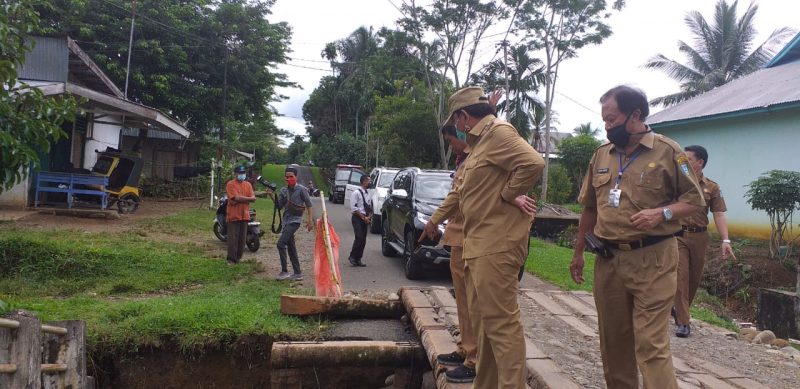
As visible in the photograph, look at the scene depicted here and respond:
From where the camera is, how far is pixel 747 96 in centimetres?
1480

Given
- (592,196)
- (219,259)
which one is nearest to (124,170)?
(219,259)

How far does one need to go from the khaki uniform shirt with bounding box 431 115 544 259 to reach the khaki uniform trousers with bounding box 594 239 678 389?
54cm

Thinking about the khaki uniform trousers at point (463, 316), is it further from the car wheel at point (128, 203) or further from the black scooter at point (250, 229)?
the car wheel at point (128, 203)

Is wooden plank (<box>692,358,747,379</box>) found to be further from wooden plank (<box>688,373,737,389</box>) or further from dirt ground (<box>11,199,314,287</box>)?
dirt ground (<box>11,199,314,287</box>)

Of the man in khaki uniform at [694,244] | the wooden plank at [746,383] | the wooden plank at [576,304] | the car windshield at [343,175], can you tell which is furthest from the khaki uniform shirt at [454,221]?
the car windshield at [343,175]

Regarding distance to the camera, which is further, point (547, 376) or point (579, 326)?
point (579, 326)

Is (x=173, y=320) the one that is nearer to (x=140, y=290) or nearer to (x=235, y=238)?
(x=140, y=290)

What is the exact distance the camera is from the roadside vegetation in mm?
5441

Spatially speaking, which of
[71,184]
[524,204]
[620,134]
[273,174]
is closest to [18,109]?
[524,204]

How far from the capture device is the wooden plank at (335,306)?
18.8 ft

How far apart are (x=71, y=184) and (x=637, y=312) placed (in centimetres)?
1345

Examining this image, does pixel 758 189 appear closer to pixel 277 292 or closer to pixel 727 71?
pixel 277 292

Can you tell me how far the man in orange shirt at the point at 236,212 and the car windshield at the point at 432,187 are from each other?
2.70 m

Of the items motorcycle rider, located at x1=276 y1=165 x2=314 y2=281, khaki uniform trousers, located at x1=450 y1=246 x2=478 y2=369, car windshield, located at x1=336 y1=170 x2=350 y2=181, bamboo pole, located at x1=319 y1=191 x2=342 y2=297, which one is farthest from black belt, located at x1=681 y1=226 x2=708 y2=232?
car windshield, located at x1=336 y1=170 x2=350 y2=181
